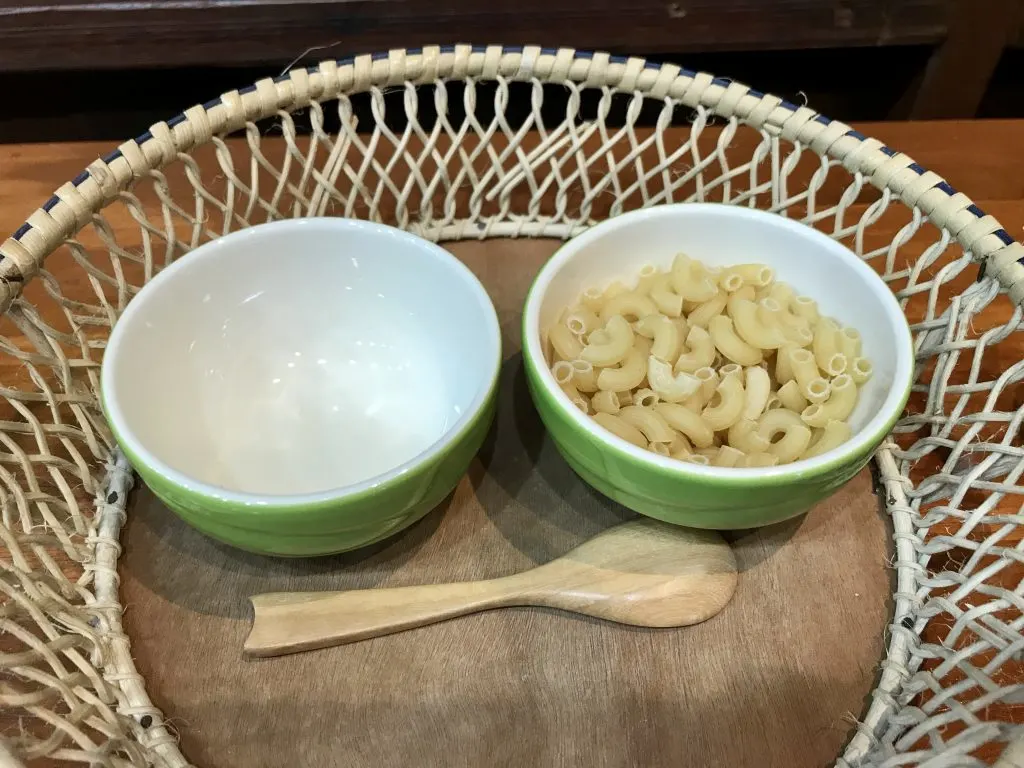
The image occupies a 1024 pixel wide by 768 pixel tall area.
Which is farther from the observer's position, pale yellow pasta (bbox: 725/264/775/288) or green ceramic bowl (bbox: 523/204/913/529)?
pale yellow pasta (bbox: 725/264/775/288)

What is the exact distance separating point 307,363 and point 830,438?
36 cm

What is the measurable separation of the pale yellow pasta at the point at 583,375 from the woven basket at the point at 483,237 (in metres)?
0.19

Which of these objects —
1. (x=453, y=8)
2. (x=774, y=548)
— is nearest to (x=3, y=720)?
(x=774, y=548)

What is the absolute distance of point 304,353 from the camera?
1.99ft

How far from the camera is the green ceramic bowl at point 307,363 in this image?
1.61 ft

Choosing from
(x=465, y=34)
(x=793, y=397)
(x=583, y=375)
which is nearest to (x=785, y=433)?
(x=793, y=397)

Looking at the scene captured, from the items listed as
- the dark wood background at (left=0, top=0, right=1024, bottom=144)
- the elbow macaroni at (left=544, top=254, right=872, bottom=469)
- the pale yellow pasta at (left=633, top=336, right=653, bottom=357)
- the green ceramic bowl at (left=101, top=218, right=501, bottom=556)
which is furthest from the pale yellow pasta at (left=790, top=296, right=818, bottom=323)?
the dark wood background at (left=0, top=0, right=1024, bottom=144)

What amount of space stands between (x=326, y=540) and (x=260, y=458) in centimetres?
14

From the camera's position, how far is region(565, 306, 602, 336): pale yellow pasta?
528 millimetres

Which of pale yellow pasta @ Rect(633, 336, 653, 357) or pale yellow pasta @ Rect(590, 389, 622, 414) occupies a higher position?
pale yellow pasta @ Rect(633, 336, 653, 357)

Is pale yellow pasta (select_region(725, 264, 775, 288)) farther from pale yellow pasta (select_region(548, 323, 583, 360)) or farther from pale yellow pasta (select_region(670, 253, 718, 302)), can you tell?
pale yellow pasta (select_region(548, 323, 583, 360))

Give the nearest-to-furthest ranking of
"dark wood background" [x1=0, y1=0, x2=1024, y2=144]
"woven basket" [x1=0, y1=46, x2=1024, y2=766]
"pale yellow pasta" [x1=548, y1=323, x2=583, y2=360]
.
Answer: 1. "woven basket" [x1=0, y1=46, x2=1024, y2=766]
2. "pale yellow pasta" [x1=548, y1=323, x2=583, y2=360]
3. "dark wood background" [x1=0, y1=0, x2=1024, y2=144]

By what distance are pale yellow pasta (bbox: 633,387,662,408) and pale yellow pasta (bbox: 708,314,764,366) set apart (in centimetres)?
6

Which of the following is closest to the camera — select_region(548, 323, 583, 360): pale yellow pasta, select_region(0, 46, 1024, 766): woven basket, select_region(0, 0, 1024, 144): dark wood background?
select_region(0, 46, 1024, 766): woven basket
